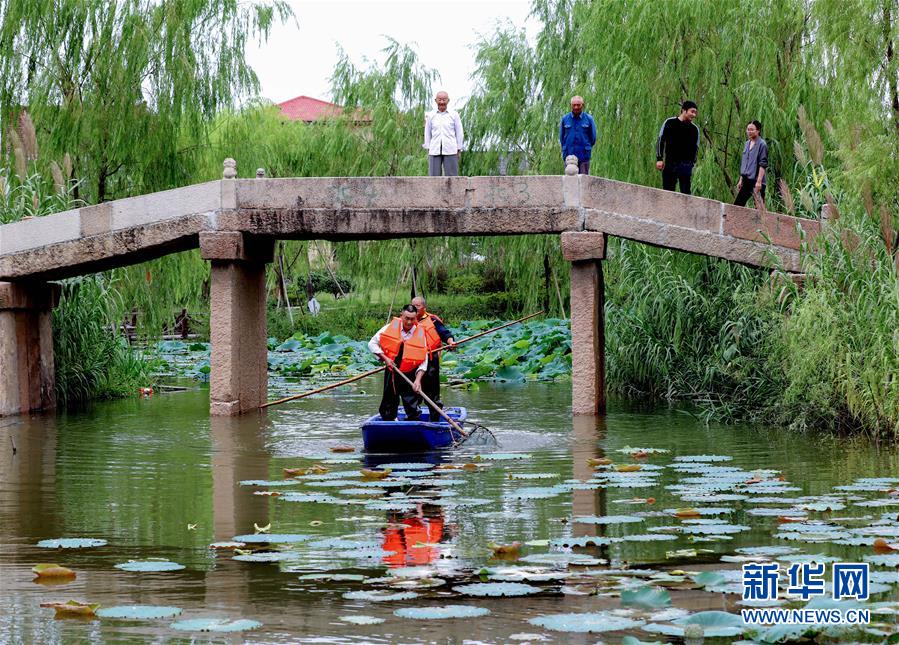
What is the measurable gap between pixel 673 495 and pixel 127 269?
1361cm

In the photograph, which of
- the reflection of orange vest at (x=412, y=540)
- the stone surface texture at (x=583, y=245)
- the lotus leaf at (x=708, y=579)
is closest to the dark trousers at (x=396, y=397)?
the stone surface texture at (x=583, y=245)

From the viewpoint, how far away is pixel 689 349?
60.4 ft

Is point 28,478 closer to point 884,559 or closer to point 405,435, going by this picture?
point 405,435

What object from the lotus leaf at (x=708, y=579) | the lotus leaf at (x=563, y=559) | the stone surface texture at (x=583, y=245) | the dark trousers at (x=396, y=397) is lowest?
the lotus leaf at (x=563, y=559)

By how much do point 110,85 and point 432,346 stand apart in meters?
9.42

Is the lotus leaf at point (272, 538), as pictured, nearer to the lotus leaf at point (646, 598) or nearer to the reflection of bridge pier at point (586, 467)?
the reflection of bridge pier at point (586, 467)

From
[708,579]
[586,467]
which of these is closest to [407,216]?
[586,467]

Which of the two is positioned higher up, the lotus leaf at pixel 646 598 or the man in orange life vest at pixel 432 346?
the man in orange life vest at pixel 432 346

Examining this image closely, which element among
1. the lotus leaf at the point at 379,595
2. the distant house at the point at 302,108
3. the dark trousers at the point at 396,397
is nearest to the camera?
the lotus leaf at the point at 379,595

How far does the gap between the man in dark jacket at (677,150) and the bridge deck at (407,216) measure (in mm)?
633

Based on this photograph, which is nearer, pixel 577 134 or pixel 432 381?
pixel 432 381

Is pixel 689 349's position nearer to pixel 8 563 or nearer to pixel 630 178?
pixel 630 178

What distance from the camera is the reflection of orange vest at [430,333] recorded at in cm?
1419

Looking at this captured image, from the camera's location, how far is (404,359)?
45.3 feet
